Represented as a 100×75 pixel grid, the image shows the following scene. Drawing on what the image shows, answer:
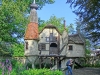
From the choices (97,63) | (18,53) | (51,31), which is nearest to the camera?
(51,31)

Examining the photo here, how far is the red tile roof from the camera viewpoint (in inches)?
1200

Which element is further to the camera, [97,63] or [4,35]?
[97,63]

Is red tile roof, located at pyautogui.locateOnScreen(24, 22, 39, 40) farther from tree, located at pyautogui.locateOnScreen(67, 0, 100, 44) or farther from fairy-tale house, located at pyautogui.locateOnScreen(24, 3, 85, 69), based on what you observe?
tree, located at pyautogui.locateOnScreen(67, 0, 100, 44)

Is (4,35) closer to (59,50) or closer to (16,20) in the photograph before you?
(16,20)

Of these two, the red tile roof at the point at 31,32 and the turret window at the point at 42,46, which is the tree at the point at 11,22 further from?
the turret window at the point at 42,46

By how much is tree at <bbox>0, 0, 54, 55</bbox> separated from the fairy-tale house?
1480 mm

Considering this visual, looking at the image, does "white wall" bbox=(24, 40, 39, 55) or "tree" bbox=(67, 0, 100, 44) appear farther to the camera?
"white wall" bbox=(24, 40, 39, 55)

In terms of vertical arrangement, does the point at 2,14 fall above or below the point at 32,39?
above

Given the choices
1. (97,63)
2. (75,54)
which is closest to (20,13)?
(75,54)

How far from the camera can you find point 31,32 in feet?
101

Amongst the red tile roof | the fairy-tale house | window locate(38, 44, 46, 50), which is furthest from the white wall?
window locate(38, 44, 46, 50)

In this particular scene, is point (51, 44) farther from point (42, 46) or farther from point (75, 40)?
point (75, 40)

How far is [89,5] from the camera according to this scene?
20.4 meters

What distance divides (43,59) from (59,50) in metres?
2.78
